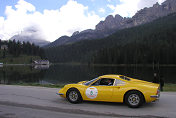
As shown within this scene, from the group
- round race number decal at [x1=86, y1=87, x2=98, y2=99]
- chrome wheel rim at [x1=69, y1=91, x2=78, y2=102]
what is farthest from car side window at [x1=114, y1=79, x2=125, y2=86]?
chrome wheel rim at [x1=69, y1=91, x2=78, y2=102]

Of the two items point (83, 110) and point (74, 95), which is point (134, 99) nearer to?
point (83, 110)

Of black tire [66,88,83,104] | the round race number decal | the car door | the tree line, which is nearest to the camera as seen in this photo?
the car door

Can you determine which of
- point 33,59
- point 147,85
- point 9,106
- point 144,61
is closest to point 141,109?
point 147,85

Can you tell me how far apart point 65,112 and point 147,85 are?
417cm

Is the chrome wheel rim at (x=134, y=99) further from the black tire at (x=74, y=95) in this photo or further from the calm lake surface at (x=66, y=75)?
the calm lake surface at (x=66, y=75)

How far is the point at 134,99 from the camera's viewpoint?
8297mm

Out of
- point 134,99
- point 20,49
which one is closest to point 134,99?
point 134,99

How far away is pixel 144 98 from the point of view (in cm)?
820

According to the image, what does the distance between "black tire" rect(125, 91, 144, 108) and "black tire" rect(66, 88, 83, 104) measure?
2.47 meters

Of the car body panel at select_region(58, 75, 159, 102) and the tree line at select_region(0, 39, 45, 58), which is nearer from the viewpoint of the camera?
the car body panel at select_region(58, 75, 159, 102)

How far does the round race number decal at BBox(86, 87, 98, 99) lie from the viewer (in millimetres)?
8831

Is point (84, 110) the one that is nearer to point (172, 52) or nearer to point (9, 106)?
point (9, 106)

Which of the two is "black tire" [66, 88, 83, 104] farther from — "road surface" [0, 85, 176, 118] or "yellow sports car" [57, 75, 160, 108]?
"road surface" [0, 85, 176, 118]

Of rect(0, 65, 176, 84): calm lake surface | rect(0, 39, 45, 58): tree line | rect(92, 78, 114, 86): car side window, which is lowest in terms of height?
rect(0, 65, 176, 84): calm lake surface
